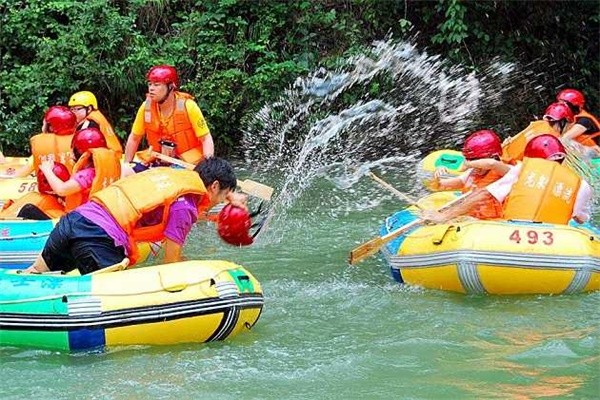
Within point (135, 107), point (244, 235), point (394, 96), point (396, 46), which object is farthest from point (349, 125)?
point (244, 235)

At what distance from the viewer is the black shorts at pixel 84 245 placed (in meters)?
5.24

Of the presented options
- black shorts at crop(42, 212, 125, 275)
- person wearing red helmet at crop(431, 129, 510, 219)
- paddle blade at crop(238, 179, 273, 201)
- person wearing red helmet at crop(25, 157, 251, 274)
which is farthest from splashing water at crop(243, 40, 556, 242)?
black shorts at crop(42, 212, 125, 275)

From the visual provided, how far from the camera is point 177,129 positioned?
27.5 ft

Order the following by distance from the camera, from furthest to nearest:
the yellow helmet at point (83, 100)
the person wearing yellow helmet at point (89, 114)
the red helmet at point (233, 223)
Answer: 1. the yellow helmet at point (83, 100)
2. the person wearing yellow helmet at point (89, 114)
3. the red helmet at point (233, 223)

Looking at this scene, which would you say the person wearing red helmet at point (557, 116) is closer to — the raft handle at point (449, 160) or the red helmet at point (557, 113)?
the red helmet at point (557, 113)

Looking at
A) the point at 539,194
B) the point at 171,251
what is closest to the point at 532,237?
the point at 539,194

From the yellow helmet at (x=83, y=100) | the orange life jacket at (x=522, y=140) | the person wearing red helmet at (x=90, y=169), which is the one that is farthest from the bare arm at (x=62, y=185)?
the orange life jacket at (x=522, y=140)

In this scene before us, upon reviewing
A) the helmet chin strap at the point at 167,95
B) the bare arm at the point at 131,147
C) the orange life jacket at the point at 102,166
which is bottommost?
the bare arm at the point at 131,147

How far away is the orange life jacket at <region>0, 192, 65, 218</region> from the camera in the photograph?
286 inches

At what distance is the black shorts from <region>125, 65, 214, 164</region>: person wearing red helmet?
9.64ft

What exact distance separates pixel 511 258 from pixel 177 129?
10.7ft

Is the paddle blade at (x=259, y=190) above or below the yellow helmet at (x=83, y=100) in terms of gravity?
below

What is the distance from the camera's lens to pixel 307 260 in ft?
25.0

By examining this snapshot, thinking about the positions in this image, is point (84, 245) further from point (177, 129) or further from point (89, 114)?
point (89, 114)
